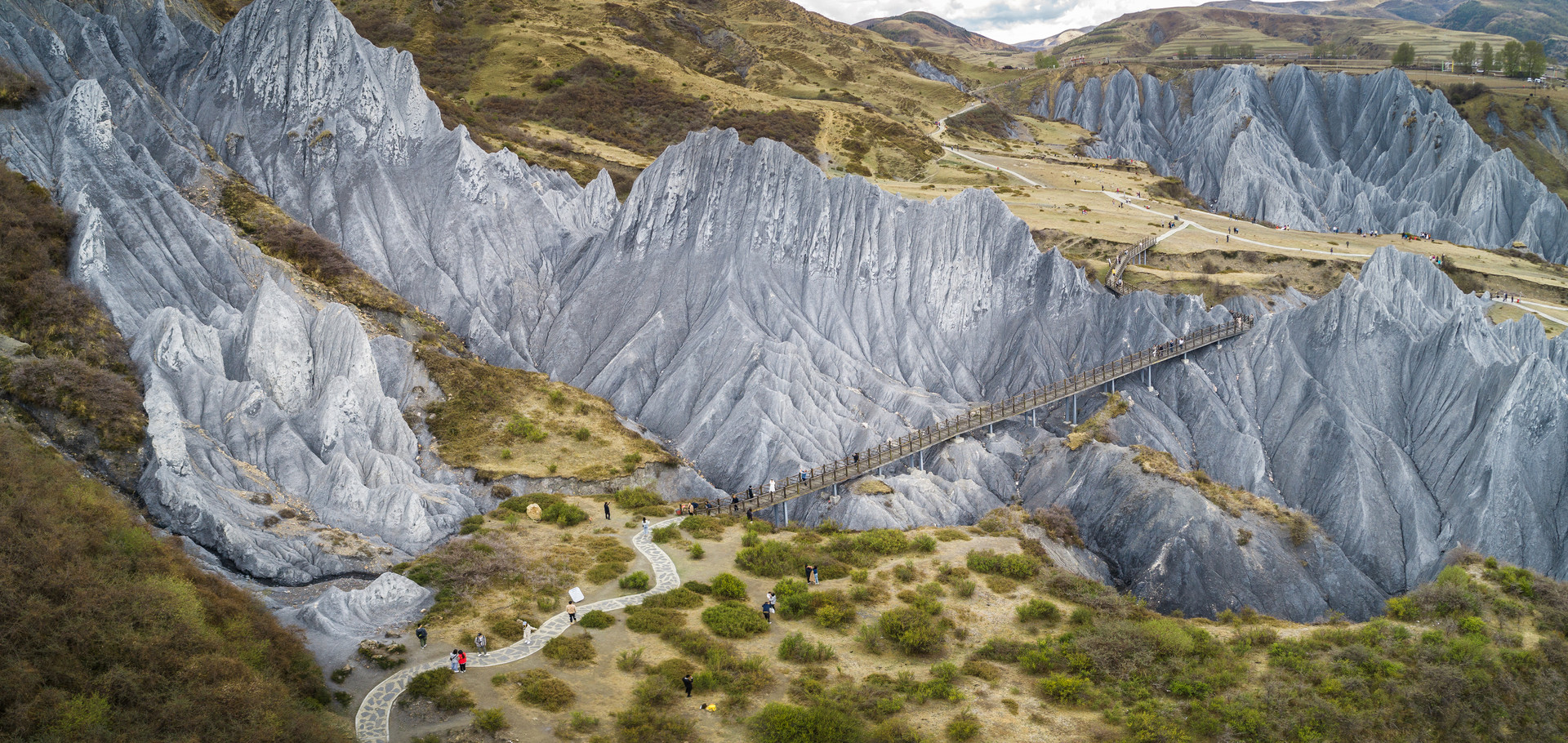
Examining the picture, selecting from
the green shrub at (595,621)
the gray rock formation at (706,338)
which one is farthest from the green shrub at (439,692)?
the gray rock formation at (706,338)

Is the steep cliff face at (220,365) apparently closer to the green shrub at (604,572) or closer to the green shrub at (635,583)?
the green shrub at (604,572)

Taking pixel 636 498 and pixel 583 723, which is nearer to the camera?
pixel 583 723

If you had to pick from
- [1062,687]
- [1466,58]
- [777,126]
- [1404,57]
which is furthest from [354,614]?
[1404,57]

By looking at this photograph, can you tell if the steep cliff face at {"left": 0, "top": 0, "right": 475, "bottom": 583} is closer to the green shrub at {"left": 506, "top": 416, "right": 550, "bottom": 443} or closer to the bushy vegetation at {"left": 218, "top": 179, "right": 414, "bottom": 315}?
the bushy vegetation at {"left": 218, "top": 179, "right": 414, "bottom": 315}

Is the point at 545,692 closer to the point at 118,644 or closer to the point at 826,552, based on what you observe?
the point at 118,644

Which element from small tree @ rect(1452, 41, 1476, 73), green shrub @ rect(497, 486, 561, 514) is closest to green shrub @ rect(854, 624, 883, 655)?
green shrub @ rect(497, 486, 561, 514)
